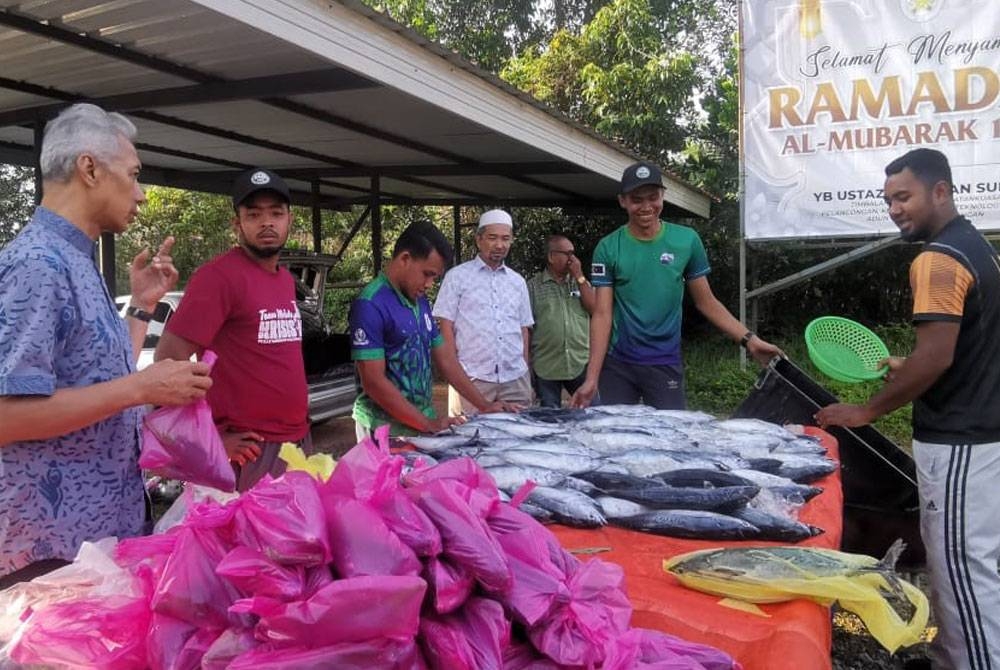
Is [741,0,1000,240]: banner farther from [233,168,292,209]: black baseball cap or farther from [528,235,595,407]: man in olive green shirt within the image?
[233,168,292,209]: black baseball cap

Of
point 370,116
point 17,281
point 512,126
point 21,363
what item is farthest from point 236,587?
point 370,116

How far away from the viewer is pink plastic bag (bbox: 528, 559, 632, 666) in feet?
4.20

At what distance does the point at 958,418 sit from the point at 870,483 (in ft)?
2.80

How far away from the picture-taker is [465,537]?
128 centimetres

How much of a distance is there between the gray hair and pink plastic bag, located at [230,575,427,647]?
4.18 ft

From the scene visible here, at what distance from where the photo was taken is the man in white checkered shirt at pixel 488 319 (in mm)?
4945

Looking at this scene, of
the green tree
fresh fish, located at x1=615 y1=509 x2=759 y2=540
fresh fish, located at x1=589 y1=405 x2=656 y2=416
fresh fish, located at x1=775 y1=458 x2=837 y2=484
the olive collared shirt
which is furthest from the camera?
the green tree

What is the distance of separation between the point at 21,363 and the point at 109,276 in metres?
5.76

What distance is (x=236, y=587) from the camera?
1.21 metres

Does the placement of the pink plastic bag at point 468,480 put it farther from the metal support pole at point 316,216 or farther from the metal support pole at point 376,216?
the metal support pole at point 316,216

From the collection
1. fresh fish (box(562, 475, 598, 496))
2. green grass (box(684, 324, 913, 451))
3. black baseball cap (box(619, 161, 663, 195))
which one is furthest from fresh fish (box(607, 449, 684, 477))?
green grass (box(684, 324, 913, 451))

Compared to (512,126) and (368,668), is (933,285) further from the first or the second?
(512,126)

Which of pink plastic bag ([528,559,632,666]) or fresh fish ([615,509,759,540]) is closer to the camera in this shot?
pink plastic bag ([528,559,632,666])

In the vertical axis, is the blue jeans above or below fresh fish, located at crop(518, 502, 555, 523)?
below
